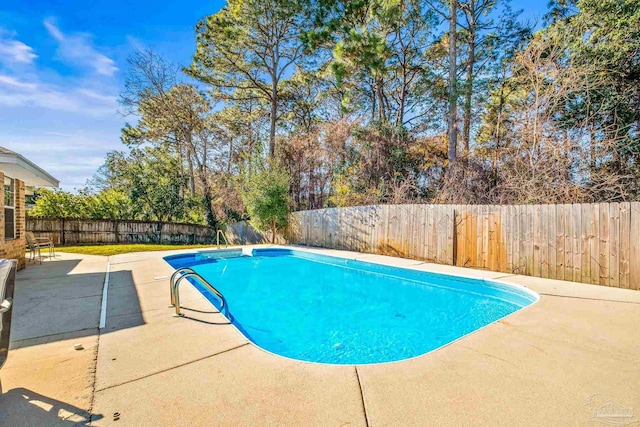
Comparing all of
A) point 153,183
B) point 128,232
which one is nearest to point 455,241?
point 128,232

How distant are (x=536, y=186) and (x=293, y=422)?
787cm

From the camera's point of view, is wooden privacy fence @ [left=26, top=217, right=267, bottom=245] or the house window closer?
the house window

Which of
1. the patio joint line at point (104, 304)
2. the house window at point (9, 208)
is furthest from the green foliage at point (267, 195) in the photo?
the house window at point (9, 208)

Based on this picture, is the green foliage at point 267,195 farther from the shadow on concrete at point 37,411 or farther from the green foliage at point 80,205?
the shadow on concrete at point 37,411

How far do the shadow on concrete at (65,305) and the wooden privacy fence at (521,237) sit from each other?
21.7 feet

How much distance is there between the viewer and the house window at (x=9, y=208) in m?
6.38

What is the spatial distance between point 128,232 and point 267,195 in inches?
307

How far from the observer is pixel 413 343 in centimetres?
375

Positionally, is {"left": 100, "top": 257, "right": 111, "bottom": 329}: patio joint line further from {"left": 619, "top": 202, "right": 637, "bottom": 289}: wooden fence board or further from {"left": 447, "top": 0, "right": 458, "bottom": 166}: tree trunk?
{"left": 447, "top": 0, "right": 458, "bottom": 166}: tree trunk

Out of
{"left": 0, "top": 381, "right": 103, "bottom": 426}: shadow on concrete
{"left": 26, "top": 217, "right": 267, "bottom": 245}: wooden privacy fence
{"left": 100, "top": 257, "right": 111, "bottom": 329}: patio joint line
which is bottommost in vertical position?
{"left": 100, "top": 257, "right": 111, "bottom": 329}: patio joint line

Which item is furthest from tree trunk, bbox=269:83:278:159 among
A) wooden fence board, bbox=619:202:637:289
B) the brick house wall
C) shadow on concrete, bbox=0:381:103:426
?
shadow on concrete, bbox=0:381:103:426

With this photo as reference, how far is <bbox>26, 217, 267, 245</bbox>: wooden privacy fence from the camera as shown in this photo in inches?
483

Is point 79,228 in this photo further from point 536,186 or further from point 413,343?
point 536,186

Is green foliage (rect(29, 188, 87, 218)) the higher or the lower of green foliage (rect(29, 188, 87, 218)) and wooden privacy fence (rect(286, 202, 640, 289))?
the higher
